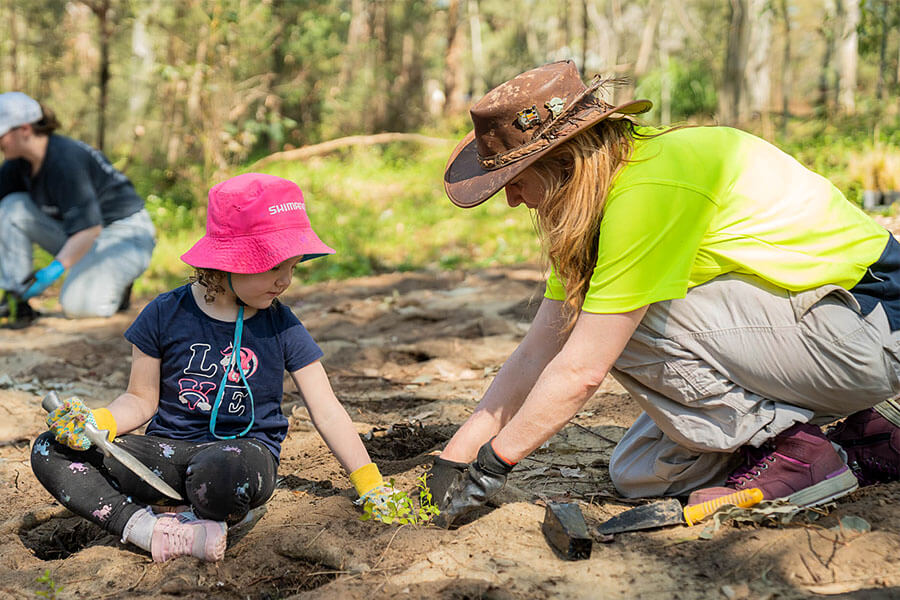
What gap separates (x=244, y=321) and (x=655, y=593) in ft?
4.15

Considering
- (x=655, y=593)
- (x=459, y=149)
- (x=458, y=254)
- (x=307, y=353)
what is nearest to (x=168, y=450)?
(x=307, y=353)

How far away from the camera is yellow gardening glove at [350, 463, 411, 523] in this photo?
2127 millimetres

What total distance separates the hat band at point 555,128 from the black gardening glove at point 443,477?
823mm

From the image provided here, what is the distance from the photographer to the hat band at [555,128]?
1917mm

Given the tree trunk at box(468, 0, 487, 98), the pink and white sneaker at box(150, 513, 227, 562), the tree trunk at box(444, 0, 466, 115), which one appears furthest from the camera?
the tree trunk at box(468, 0, 487, 98)

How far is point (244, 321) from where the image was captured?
2.27 m

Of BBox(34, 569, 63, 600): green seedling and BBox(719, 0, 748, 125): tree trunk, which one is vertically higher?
BBox(719, 0, 748, 125): tree trunk

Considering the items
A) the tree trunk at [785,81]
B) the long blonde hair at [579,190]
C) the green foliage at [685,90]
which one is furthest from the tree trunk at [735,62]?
the long blonde hair at [579,190]

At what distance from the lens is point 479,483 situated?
6.79 feet

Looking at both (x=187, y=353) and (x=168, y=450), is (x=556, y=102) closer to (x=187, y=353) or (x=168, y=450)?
(x=187, y=353)

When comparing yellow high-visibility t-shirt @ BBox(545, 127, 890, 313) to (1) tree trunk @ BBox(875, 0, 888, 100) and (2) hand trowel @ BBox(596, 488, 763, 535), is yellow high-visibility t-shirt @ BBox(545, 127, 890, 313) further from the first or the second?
(1) tree trunk @ BBox(875, 0, 888, 100)

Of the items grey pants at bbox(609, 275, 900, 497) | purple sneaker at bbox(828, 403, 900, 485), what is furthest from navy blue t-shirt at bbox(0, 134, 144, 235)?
purple sneaker at bbox(828, 403, 900, 485)

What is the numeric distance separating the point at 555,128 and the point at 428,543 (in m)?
1.03

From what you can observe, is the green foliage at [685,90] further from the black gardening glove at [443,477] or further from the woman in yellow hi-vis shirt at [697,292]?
the black gardening glove at [443,477]
